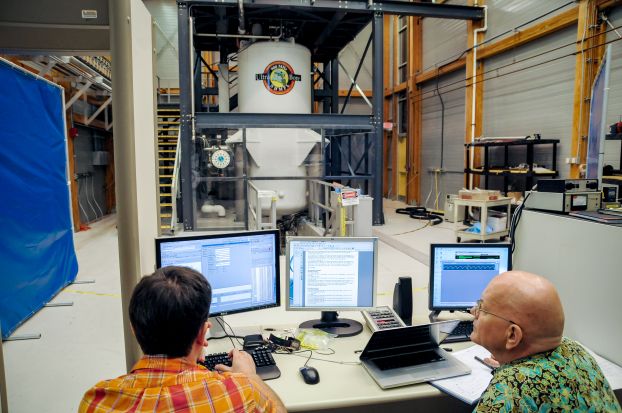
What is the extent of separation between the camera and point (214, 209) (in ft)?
24.7

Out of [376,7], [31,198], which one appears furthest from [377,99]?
[31,198]

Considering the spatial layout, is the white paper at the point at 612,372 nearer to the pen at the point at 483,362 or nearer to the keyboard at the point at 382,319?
the pen at the point at 483,362

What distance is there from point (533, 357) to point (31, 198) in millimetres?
3969

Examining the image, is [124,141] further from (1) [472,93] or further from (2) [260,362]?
(1) [472,93]

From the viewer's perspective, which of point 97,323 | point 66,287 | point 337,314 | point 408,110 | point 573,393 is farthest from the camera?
point 408,110

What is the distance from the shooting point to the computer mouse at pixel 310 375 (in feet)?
5.14

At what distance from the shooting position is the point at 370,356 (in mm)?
1690

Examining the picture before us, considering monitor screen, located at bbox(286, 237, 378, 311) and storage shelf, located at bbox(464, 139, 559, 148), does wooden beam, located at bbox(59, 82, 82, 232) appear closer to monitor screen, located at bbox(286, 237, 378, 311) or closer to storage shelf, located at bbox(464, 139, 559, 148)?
monitor screen, located at bbox(286, 237, 378, 311)

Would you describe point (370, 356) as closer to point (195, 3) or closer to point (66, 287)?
point (66, 287)

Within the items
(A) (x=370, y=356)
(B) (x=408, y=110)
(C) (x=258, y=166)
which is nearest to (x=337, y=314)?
(A) (x=370, y=356)

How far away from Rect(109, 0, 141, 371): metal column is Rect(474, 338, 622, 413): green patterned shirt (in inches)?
46.1

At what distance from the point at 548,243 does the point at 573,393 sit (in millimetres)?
1024

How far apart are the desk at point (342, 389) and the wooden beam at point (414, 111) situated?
8.85 metres

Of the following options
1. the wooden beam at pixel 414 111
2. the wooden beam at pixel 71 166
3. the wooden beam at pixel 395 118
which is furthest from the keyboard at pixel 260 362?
the wooden beam at pixel 395 118
